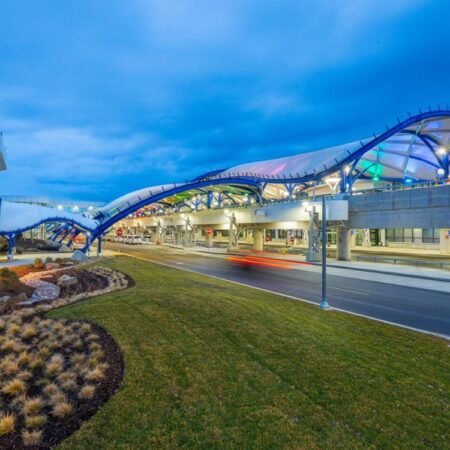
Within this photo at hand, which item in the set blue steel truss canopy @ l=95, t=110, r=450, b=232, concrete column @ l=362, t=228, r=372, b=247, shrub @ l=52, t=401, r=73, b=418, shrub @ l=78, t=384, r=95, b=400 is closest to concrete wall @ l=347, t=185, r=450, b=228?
blue steel truss canopy @ l=95, t=110, r=450, b=232

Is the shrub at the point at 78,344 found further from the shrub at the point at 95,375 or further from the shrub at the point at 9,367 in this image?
the shrub at the point at 95,375

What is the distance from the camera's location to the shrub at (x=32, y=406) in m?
5.49

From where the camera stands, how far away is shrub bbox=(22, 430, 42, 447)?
187 inches

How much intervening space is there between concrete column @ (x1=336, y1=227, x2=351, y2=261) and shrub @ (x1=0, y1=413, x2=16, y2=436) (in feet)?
102

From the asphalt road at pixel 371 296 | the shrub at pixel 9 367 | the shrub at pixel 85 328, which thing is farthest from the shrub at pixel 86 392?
the asphalt road at pixel 371 296

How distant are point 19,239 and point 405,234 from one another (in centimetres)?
6264

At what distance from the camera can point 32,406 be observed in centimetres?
559

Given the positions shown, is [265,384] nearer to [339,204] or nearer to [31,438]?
[31,438]

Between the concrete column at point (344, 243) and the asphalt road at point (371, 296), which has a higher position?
the concrete column at point (344, 243)

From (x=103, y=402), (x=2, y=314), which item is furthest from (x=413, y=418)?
(x=2, y=314)

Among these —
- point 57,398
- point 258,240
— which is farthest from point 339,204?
point 57,398

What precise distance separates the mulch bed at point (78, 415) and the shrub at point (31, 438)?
0.16 feet

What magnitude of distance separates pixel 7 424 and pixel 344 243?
104 feet

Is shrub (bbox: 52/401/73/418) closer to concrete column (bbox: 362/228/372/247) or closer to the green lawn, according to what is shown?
the green lawn
